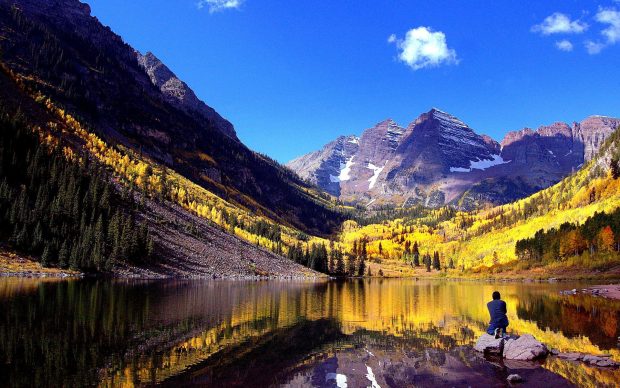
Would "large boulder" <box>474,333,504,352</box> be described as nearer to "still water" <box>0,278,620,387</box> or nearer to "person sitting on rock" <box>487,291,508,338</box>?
"person sitting on rock" <box>487,291,508,338</box>

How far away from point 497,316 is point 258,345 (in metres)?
16.9

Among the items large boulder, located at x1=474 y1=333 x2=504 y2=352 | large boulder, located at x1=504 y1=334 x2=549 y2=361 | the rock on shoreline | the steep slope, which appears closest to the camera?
the rock on shoreline

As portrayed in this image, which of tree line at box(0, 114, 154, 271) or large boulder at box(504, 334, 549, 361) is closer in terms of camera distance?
large boulder at box(504, 334, 549, 361)

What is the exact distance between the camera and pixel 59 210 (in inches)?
4045

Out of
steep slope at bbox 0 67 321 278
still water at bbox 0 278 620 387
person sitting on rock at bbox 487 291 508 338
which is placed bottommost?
still water at bbox 0 278 620 387

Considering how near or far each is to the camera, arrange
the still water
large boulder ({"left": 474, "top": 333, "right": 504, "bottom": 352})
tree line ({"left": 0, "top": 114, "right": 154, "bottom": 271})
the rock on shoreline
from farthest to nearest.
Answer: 1. tree line ({"left": 0, "top": 114, "right": 154, "bottom": 271})
2. large boulder ({"left": 474, "top": 333, "right": 504, "bottom": 352})
3. the rock on shoreline
4. the still water

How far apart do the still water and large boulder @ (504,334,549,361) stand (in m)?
1.01

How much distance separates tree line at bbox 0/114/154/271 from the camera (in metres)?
92.2

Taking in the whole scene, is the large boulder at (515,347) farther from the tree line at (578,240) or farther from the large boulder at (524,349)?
the tree line at (578,240)

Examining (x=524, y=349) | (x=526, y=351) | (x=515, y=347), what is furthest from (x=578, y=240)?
(x=526, y=351)

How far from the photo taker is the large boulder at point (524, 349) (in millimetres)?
27109

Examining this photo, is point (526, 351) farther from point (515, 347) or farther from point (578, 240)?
point (578, 240)

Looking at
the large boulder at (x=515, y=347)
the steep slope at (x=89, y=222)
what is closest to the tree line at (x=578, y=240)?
the steep slope at (x=89, y=222)

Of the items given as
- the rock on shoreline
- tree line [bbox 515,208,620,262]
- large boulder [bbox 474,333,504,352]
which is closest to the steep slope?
large boulder [bbox 474,333,504,352]
